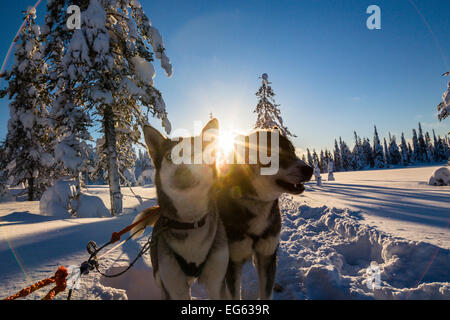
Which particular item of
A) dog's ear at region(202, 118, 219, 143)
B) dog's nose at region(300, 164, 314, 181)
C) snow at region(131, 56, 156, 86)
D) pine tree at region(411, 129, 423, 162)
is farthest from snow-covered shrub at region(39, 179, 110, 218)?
pine tree at region(411, 129, 423, 162)

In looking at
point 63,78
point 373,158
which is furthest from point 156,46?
point 373,158

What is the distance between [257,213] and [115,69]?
9359 millimetres

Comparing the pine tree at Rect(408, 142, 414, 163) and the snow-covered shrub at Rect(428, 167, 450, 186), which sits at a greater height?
the pine tree at Rect(408, 142, 414, 163)

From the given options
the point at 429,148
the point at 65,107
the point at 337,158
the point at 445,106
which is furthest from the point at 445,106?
the point at 429,148

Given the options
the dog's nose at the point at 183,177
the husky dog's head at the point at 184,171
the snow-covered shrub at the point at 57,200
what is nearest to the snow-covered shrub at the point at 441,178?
the husky dog's head at the point at 184,171

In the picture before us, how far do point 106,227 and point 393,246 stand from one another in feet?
22.0

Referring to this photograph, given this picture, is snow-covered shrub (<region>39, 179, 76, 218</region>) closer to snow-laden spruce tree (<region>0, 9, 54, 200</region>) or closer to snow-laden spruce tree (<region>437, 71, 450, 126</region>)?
snow-laden spruce tree (<region>0, 9, 54, 200</region>)

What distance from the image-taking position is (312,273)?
2869 mm

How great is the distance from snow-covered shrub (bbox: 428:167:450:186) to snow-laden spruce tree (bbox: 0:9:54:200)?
90.6ft

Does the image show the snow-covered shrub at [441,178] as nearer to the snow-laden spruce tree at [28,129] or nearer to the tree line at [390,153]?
the snow-laden spruce tree at [28,129]

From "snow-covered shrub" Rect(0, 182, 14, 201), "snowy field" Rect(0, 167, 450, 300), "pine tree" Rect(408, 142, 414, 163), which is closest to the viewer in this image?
"snowy field" Rect(0, 167, 450, 300)

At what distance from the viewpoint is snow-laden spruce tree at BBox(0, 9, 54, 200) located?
12758 millimetres
